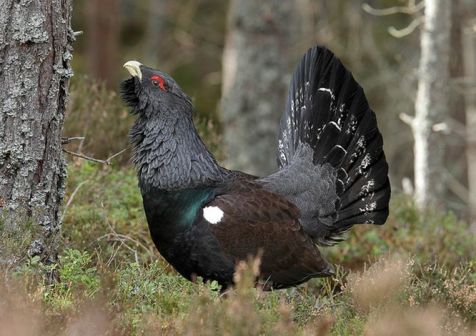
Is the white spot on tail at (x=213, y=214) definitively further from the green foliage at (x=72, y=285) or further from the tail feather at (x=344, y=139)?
the tail feather at (x=344, y=139)

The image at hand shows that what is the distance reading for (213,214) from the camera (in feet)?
A: 17.2

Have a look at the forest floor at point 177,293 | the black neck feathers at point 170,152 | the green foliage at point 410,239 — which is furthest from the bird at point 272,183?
the green foliage at point 410,239

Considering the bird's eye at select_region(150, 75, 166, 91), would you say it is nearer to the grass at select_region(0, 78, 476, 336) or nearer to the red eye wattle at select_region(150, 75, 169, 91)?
Result: the red eye wattle at select_region(150, 75, 169, 91)

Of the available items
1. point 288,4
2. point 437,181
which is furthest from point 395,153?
point 437,181

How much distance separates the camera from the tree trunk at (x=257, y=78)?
12.1 metres

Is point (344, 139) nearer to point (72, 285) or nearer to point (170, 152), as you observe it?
point (170, 152)

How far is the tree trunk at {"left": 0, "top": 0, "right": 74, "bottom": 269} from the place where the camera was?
4.88m

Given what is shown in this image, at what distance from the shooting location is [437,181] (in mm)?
8859

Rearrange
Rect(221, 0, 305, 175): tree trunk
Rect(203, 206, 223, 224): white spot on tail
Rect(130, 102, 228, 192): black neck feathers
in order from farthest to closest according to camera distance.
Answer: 1. Rect(221, 0, 305, 175): tree trunk
2. Rect(130, 102, 228, 192): black neck feathers
3. Rect(203, 206, 223, 224): white spot on tail

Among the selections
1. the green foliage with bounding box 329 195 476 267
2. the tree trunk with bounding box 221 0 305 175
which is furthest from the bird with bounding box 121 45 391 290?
the tree trunk with bounding box 221 0 305 175

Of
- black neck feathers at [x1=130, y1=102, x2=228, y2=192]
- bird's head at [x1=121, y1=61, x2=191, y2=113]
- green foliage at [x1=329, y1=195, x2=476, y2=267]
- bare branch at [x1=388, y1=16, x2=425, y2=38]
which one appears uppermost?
bare branch at [x1=388, y1=16, x2=425, y2=38]

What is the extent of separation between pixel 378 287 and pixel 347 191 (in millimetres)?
2301

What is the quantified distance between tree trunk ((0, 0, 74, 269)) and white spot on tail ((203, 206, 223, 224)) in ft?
3.01

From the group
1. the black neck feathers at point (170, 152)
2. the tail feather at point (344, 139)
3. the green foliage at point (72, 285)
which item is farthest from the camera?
the tail feather at point (344, 139)
